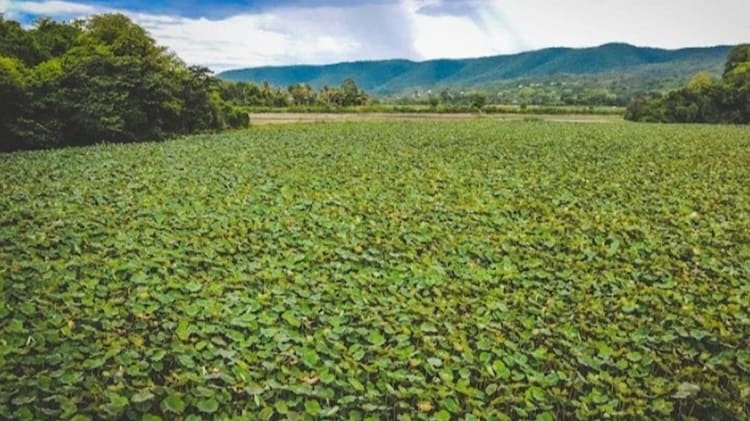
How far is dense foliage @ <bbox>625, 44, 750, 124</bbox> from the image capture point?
1528 inches

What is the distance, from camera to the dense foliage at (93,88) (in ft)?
56.0

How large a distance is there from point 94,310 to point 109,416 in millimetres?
1602

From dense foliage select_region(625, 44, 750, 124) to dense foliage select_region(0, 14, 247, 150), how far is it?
107ft

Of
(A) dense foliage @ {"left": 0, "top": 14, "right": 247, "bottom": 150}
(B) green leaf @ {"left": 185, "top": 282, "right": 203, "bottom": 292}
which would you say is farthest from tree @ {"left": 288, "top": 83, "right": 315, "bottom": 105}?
(B) green leaf @ {"left": 185, "top": 282, "right": 203, "bottom": 292}

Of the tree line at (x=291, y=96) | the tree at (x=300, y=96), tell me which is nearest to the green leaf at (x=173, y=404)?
the tree line at (x=291, y=96)

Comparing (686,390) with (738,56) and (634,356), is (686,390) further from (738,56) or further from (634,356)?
(738,56)

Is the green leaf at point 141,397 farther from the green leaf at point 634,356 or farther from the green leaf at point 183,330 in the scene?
the green leaf at point 634,356

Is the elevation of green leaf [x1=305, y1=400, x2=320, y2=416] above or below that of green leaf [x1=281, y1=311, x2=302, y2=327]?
below

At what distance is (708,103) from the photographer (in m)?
39.8

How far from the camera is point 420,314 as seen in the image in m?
4.74

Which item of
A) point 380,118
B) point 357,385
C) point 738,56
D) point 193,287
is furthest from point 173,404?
point 738,56

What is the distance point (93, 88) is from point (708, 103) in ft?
127

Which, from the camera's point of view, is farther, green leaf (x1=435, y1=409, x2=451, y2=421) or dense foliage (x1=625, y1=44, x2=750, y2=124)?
dense foliage (x1=625, y1=44, x2=750, y2=124)

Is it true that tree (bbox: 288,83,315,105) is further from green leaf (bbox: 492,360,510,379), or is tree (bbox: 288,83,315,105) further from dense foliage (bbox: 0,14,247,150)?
green leaf (bbox: 492,360,510,379)
